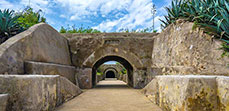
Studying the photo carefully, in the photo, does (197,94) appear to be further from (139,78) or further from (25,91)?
(139,78)

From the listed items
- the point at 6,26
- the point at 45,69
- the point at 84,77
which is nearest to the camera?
the point at 45,69

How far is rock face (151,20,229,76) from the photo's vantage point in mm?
4141

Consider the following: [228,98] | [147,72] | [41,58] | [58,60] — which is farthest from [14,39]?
[147,72]

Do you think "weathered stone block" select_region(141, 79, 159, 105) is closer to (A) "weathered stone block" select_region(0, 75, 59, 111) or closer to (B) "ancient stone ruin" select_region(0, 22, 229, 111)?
(B) "ancient stone ruin" select_region(0, 22, 229, 111)

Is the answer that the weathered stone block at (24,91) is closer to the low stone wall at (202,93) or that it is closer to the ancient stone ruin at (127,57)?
the ancient stone ruin at (127,57)

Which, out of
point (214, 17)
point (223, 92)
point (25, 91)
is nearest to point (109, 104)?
point (25, 91)

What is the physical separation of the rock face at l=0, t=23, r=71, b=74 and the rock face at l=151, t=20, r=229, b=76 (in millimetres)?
4450

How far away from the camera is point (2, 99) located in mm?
2172

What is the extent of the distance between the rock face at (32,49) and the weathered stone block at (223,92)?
4.37 meters

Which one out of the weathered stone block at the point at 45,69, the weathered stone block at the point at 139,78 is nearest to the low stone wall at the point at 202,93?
the weathered stone block at the point at 45,69

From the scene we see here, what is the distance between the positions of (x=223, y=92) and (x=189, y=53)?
318 centimetres

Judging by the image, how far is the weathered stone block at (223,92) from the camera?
2.08 meters

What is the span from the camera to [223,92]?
2.16m

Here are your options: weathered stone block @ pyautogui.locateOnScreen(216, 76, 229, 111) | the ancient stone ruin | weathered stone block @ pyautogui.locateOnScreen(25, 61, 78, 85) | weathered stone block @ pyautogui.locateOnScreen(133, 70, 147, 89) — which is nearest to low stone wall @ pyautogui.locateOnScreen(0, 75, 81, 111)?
the ancient stone ruin
